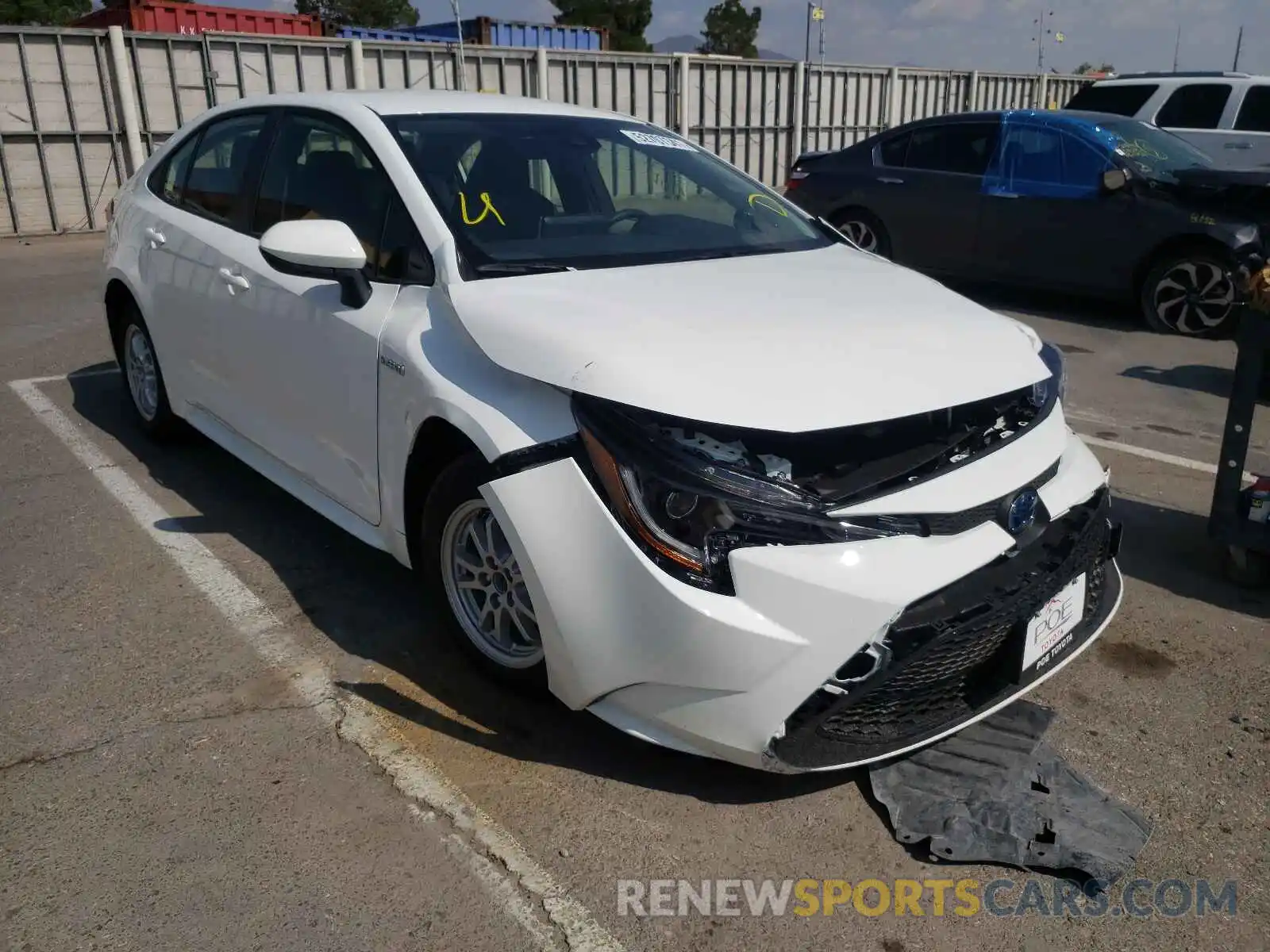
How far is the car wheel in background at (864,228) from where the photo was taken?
9.84 metres

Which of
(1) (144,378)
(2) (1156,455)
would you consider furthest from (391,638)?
(2) (1156,455)

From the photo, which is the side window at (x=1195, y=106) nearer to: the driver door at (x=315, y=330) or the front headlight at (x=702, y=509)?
the driver door at (x=315, y=330)

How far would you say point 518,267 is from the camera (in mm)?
3201

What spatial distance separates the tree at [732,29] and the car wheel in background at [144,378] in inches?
2271

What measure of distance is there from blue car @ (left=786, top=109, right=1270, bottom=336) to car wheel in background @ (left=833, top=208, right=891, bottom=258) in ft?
0.03

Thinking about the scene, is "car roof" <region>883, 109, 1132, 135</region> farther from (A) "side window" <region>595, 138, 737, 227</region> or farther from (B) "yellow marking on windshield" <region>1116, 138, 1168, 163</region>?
(A) "side window" <region>595, 138, 737, 227</region>

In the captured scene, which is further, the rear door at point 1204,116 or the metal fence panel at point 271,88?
the metal fence panel at point 271,88

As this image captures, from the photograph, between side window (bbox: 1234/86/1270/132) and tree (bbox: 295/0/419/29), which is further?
tree (bbox: 295/0/419/29)

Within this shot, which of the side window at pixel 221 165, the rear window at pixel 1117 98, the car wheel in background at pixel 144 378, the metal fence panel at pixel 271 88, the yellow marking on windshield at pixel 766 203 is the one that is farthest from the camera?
the metal fence panel at pixel 271 88

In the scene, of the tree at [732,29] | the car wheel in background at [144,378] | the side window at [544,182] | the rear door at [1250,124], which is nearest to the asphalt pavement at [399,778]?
the car wheel in background at [144,378]

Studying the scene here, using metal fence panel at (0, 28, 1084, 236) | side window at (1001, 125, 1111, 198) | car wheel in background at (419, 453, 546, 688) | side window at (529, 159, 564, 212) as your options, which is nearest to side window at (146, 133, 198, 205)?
side window at (529, 159, 564, 212)

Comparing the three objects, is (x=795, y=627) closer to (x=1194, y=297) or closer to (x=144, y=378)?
(x=144, y=378)

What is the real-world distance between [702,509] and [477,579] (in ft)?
3.05

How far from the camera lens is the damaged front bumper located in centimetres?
239
